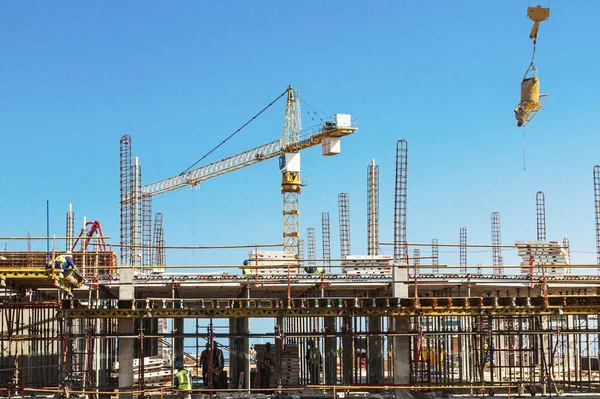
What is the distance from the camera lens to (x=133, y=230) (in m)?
58.8

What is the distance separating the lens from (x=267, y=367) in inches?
1453

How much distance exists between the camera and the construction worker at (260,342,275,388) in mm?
36781

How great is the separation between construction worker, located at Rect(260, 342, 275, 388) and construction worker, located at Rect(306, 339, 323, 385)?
1.97m

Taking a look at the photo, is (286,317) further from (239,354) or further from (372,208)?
(372,208)

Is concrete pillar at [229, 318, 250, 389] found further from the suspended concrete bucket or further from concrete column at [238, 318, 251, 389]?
the suspended concrete bucket

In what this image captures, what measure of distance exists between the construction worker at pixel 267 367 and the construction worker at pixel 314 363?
6.47ft

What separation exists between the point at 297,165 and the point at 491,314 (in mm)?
64331

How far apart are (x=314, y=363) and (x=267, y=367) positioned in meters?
2.81

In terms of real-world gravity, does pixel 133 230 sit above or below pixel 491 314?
above

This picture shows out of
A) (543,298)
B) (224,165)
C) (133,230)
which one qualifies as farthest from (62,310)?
(224,165)

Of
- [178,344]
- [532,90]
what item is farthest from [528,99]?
[178,344]

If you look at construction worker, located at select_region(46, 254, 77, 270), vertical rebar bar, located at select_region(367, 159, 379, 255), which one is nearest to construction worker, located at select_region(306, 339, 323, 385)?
construction worker, located at select_region(46, 254, 77, 270)

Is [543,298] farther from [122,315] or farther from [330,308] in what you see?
[122,315]

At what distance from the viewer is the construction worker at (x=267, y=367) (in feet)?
121
